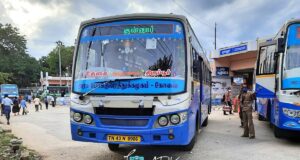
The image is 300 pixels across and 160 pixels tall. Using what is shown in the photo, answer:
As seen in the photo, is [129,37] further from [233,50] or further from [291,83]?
[233,50]

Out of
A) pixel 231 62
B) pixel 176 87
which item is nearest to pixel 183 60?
pixel 176 87

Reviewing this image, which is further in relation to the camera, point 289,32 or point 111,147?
point 289,32

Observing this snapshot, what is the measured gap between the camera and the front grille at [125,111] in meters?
6.82

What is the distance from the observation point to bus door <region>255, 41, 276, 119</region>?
39.9 ft

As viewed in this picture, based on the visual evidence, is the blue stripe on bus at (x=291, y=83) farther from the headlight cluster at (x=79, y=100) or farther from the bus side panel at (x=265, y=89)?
the headlight cluster at (x=79, y=100)

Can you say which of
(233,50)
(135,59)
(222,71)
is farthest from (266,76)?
(222,71)

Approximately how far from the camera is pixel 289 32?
1011cm

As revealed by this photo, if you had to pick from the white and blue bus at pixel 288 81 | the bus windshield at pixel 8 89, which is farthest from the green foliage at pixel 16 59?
the white and blue bus at pixel 288 81

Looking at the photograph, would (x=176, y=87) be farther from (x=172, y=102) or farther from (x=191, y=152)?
(x=191, y=152)

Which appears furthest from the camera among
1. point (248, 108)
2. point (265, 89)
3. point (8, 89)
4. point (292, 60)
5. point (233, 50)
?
point (8, 89)

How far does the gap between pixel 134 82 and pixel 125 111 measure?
0.57m

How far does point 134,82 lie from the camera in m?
6.94

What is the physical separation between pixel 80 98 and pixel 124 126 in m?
1.07

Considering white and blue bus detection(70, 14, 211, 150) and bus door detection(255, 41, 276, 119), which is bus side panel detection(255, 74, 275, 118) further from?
white and blue bus detection(70, 14, 211, 150)
